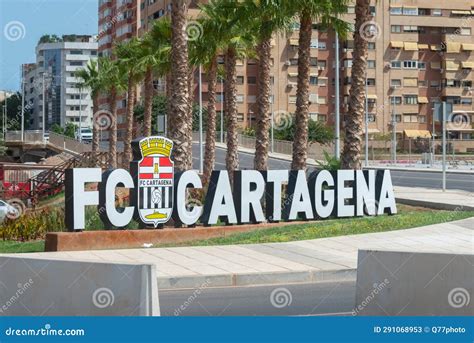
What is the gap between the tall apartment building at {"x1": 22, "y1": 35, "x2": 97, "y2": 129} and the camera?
160 meters

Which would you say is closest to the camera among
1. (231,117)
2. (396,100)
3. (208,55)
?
(231,117)

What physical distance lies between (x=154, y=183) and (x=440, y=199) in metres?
12.8

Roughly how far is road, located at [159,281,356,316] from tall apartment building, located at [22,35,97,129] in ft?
484

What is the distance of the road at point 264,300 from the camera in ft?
36.4

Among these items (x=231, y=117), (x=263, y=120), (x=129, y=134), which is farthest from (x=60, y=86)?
(x=263, y=120)

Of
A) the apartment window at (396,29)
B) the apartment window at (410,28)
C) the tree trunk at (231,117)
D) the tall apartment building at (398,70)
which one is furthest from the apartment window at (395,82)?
the tree trunk at (231,117)

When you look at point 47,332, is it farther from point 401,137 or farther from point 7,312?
point 401,137

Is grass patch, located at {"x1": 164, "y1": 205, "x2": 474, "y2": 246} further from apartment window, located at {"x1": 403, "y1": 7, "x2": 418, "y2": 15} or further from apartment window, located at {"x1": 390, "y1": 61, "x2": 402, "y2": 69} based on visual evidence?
apartment window, located at {"x1": 403, "y1": 7, "x2": 418, "y2": 15}

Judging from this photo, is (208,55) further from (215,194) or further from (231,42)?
(215,194)

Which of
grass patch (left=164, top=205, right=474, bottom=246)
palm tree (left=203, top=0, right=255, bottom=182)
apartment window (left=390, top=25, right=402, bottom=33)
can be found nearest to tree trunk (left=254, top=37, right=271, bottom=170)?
palm tree (left=203, top=0, right=255, bottom=182)

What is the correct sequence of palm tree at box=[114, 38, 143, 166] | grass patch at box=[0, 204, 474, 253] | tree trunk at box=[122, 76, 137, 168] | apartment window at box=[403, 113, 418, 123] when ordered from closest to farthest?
grass patch at box=[0, 204, 474, 253]
palm tree at box=[114, 38, 143, 166]
tree trunk at box=[122, 76, 137, 168]
apartment window at box=[403, 113, 418, 123]

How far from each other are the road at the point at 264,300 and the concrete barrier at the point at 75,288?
7.28 ft

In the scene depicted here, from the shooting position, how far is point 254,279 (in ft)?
47.4

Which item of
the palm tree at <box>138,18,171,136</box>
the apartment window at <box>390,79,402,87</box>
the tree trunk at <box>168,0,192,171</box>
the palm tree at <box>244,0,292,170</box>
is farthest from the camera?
the apartment window at <box>390,79,402,87</box>
